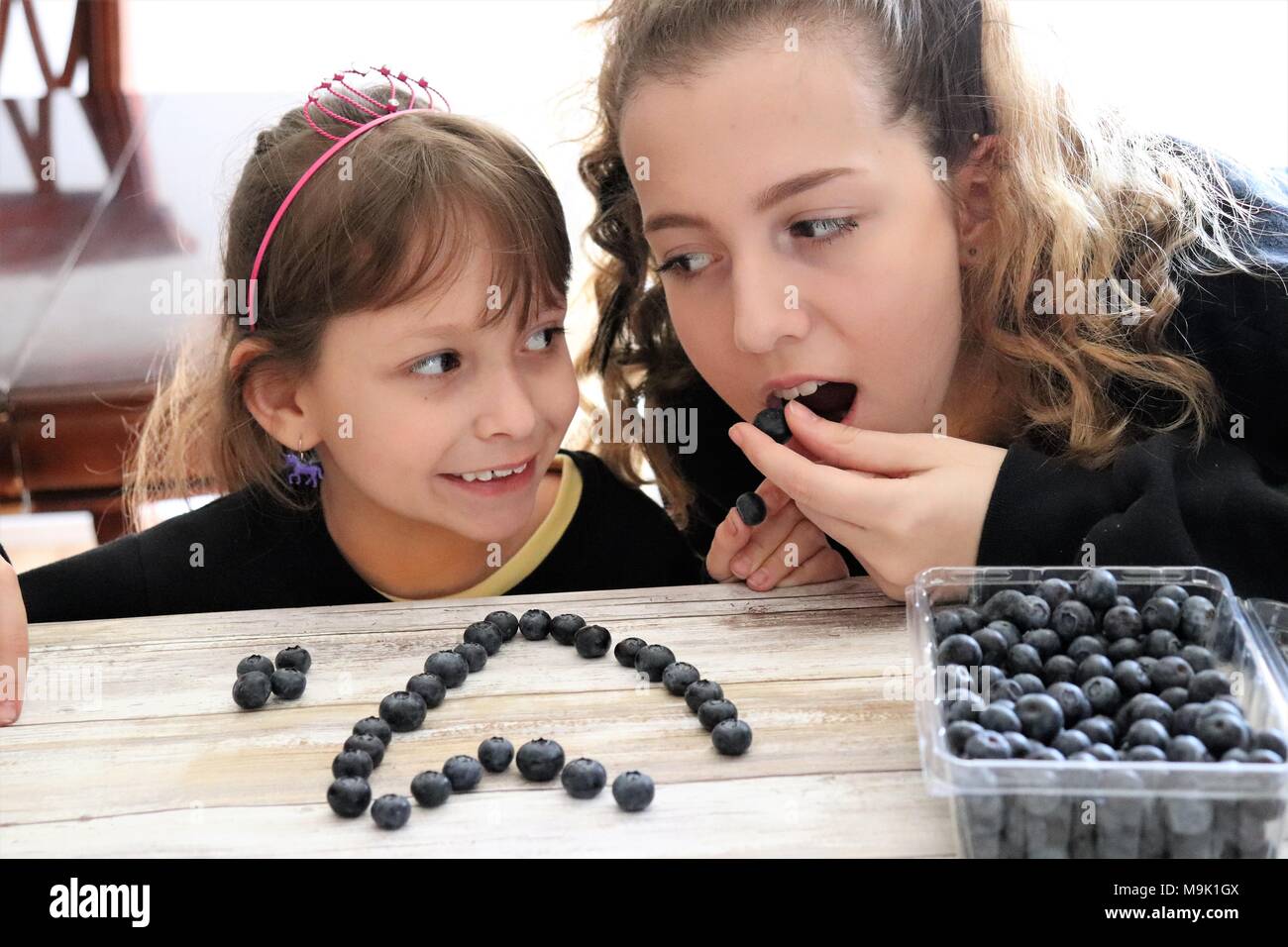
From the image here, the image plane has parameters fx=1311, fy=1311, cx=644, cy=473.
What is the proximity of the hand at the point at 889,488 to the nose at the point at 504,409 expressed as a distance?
263 mm

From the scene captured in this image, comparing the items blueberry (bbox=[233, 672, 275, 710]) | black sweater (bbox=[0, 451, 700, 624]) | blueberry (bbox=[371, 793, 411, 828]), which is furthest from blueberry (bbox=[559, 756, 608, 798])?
black sweater (bbox=[0, 451, 700, 624])

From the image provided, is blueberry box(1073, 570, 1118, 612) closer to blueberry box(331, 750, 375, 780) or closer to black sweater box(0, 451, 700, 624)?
blueberry box(331, 750, 375, 780)

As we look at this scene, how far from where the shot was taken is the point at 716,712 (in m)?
1.05

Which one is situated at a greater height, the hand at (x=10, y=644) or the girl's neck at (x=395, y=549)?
the girl's neck at (x=395, y=549)

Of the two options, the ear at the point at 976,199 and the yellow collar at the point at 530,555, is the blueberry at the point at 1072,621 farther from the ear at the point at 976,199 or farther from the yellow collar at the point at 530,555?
the yellow collar at the point at 530,555

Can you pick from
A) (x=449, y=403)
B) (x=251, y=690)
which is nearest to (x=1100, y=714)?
(x=251, y=690)

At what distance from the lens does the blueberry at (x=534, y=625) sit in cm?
129

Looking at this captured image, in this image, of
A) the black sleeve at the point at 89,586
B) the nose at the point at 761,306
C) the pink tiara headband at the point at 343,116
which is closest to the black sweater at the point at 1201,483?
the nose at the point at 761,306

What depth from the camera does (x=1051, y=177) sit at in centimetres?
148

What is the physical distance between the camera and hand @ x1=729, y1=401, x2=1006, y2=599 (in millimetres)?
1284

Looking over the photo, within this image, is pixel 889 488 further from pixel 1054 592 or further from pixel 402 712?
pixel 402 712

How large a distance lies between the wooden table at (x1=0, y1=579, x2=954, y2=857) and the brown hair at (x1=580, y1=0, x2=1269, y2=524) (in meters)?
0.35

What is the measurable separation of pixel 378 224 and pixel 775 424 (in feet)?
1.65
